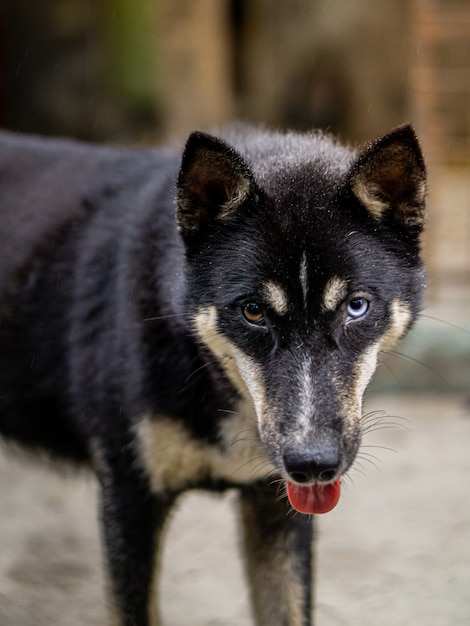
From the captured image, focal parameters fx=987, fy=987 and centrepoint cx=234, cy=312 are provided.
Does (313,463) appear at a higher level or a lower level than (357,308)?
lower

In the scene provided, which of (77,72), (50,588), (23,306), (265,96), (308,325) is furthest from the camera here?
(265,96)

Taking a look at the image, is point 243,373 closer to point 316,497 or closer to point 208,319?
point 208,319

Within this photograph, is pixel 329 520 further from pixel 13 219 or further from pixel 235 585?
pixel 13 219

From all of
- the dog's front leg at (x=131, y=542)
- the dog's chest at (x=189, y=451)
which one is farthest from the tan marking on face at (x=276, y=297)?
the dog's front leg at (x=131, y=542)

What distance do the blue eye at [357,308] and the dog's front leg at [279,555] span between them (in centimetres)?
81

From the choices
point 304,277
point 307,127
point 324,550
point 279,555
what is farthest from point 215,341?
point 307,127

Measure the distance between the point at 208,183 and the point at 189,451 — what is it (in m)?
0.83

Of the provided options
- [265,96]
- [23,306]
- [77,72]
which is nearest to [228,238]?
[23,306]

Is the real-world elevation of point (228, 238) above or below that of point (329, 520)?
above

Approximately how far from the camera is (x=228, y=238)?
9.04 ft

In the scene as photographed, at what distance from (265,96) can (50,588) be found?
218 inches

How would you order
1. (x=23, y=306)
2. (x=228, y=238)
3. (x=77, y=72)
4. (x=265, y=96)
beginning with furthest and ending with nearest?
(x=265, y=96) < (x=77, y=72) < (x=23, y=306) < (x=228, y=238)

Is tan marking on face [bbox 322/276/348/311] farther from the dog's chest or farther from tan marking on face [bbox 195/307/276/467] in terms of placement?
the dog's chest

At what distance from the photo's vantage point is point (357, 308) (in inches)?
104
